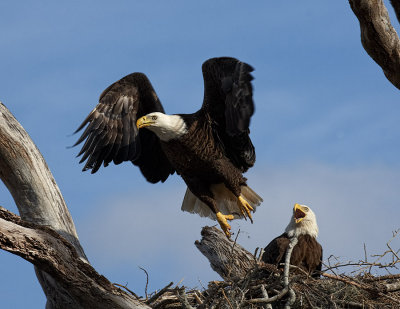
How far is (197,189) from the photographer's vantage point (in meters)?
7.82

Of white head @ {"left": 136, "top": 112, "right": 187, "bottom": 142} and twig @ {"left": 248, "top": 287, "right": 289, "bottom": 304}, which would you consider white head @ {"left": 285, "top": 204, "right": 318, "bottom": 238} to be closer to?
twig @ {"left": 248, "top": 287, "right": 289, "bottom": 304}

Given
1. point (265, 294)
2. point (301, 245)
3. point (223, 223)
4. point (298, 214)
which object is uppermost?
point (223, 223)

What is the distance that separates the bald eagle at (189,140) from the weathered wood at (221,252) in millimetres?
403

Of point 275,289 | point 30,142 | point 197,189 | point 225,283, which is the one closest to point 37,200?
point 30,142

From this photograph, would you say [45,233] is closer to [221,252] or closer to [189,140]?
[221,252]

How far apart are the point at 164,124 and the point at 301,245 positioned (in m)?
2.07

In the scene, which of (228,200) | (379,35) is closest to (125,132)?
(228,200)

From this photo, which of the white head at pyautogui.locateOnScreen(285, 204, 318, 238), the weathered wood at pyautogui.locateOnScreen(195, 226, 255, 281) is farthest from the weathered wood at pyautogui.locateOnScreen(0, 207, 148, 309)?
the white head at pyautogui.locateOnScreen(285, 204, 318, 238)

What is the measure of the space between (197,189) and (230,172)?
1.44ft

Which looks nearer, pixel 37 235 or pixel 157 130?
pixel 37 235

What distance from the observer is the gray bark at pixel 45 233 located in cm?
470

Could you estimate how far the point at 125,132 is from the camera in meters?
7.82

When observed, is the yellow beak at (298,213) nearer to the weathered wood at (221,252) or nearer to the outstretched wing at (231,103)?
the weathered wood at (221,252)

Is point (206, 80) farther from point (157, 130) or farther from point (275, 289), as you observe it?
point (275, 289)
